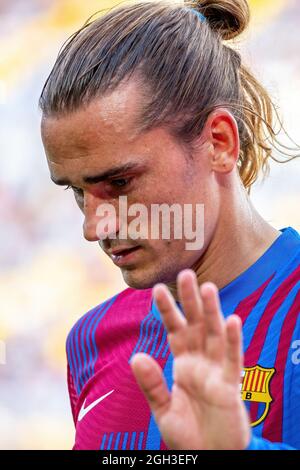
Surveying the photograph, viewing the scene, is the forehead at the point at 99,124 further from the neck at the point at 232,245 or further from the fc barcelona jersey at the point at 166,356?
the fc barcelona jersey at the point at 166,356

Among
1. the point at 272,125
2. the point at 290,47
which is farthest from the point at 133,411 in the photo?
the point at 290,47

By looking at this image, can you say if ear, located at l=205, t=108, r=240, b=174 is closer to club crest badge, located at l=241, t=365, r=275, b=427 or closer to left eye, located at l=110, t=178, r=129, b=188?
left eye, located at l=110, t=178, r=129, b=188

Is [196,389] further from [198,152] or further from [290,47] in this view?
[290,47]

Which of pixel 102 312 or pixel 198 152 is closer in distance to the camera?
pixel 198 152

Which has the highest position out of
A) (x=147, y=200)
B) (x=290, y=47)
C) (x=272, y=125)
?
(x=290, y=47)

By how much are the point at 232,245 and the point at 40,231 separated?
2658 mm

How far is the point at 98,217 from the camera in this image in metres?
1.62

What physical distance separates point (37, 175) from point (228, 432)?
A: 135 inches

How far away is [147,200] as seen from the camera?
160 cm

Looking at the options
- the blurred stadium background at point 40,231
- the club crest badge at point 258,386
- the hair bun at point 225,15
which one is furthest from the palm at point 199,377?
the blurred stadium background at point 40,231

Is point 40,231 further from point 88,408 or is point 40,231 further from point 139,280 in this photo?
point 139,280

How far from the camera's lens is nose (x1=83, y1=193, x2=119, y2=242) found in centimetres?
162

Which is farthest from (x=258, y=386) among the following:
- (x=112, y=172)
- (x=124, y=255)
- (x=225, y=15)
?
(x=225, y=15)
